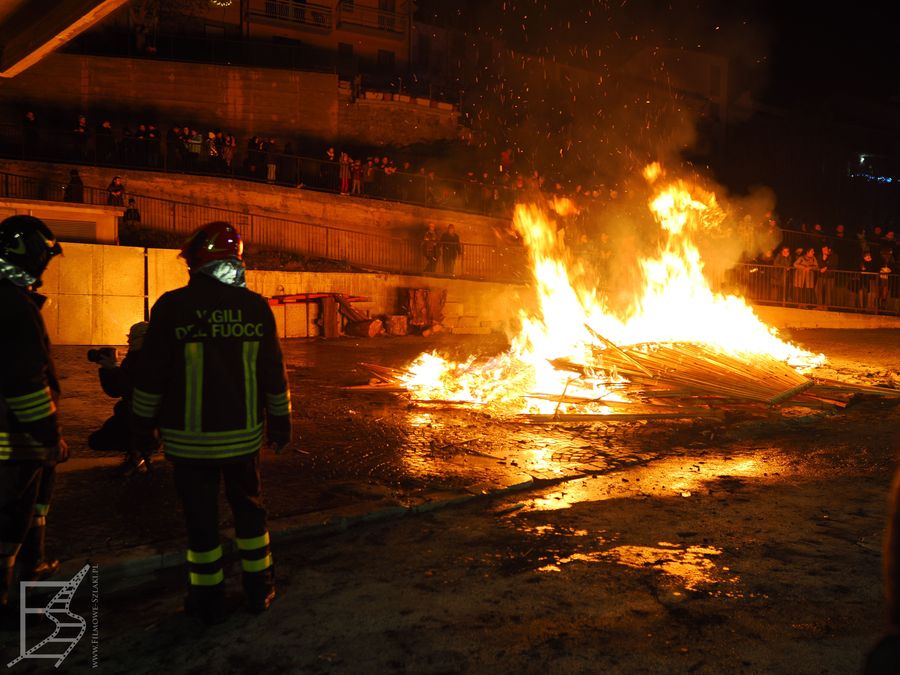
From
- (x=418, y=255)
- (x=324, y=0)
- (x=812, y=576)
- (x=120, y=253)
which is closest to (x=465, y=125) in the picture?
(x=324, y=0)

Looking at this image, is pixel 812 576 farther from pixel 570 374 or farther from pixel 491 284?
pixel 491 284

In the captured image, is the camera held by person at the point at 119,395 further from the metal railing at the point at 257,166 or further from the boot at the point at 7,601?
the metal railing at the point at 257,166

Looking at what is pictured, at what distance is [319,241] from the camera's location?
24.5 m

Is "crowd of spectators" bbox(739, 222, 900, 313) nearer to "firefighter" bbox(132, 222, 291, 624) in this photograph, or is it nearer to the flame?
the flame

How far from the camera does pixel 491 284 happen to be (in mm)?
23219

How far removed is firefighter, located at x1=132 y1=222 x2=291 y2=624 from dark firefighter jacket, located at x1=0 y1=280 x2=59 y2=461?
1.70 feet

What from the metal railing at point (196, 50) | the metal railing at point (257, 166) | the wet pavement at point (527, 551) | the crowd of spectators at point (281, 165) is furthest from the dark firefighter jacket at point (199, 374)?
the metal railing at point (196, 50)

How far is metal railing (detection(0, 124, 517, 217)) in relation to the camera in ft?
82.3

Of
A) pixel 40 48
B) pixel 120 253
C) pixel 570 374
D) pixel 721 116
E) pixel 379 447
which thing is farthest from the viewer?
pixel 721 116

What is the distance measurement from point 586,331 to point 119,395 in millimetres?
8500

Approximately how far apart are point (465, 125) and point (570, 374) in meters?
29.2

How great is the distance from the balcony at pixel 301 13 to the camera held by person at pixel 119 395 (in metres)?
37.7
